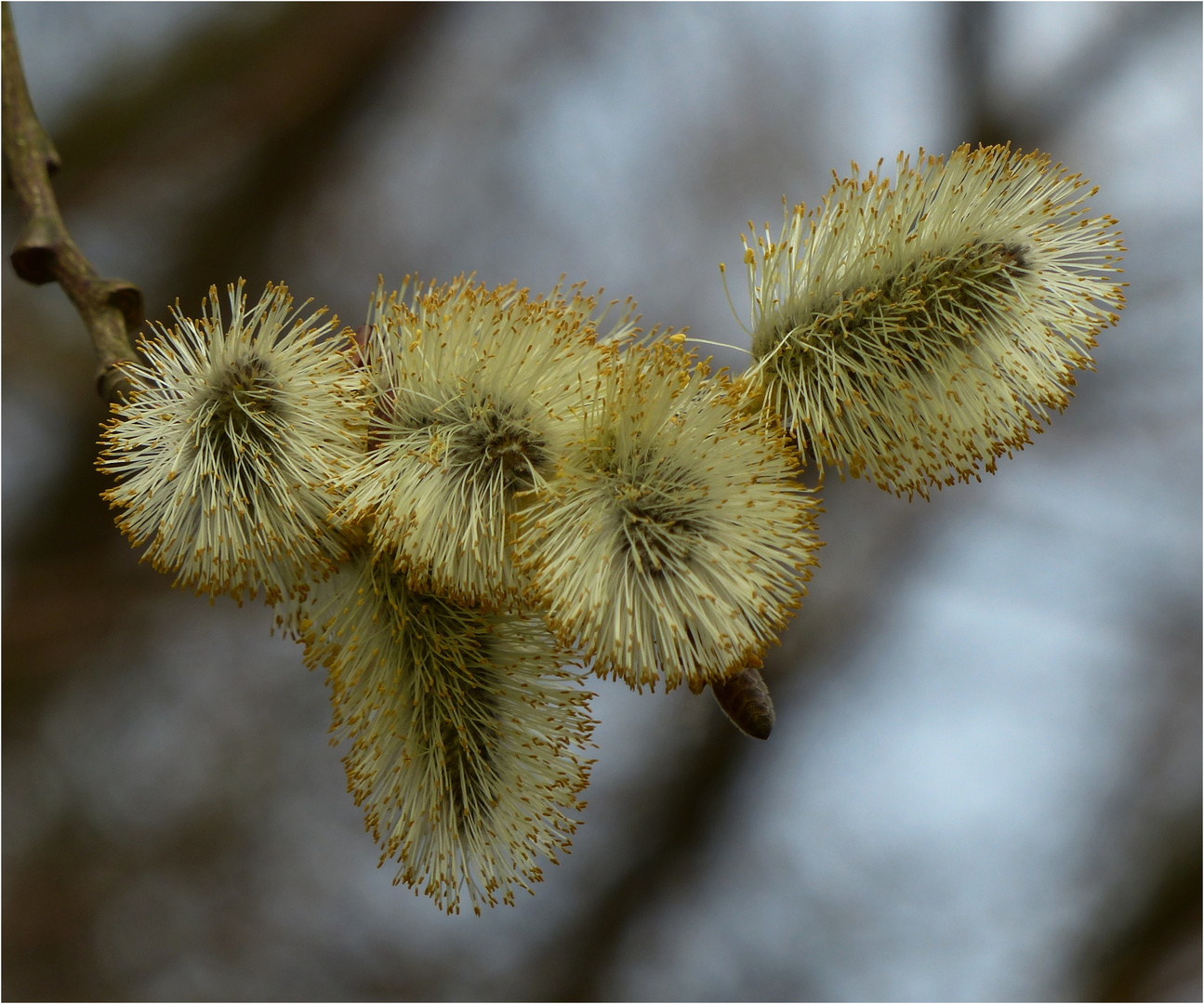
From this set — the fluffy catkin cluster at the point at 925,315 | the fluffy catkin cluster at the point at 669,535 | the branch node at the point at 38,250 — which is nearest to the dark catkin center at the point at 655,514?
the fluffy catkin cluster at the point at 669,535

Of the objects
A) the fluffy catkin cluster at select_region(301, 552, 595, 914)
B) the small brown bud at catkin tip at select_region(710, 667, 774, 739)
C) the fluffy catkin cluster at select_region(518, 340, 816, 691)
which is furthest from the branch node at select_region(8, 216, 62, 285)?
the small brown bud at catkin tip at select_region(710, 667, 774, 739)

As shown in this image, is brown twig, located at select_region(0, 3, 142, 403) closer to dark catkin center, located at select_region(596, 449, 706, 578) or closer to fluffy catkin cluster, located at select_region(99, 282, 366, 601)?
fluffy catkin cluster, located at select_region(99, 282, 366, 601)

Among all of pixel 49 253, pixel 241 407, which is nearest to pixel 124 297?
pixel 49 253

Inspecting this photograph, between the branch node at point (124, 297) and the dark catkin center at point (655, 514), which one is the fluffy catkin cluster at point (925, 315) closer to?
the dark catkin center at point (655, 514)

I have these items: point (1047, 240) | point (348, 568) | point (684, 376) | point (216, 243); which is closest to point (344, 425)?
point (348, 568)

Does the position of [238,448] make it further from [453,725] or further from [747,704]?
[747,704]

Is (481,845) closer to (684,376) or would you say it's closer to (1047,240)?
(684,376)
